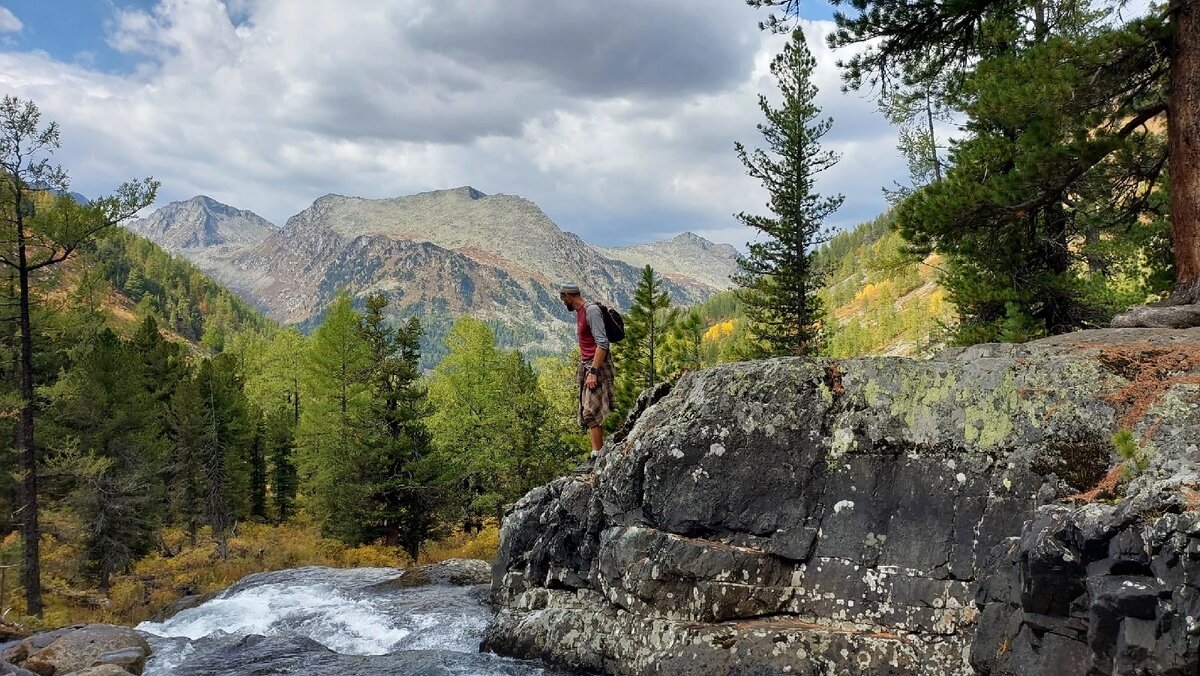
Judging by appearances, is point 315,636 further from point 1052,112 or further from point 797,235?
point 797,235

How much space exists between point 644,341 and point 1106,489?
28.7 meters

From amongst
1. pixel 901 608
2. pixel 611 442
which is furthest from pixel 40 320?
pixel 901 608

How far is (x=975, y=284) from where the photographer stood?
19.7m

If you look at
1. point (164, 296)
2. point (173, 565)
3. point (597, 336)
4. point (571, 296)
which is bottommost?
point (173, 565)

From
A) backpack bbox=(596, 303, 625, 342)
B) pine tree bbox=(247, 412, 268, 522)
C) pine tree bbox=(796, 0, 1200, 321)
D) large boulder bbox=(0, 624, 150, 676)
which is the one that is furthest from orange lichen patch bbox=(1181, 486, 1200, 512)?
pine tree bbox=(247, 412, 268, 522)

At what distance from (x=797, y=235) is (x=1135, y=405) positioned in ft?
79.7

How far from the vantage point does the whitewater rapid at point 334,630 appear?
37.7 ft

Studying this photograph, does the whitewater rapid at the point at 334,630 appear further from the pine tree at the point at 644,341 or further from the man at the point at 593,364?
the pine tree at the point at 644,341

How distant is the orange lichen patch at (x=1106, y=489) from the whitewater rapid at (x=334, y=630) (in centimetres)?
769

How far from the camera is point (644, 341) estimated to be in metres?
35.8

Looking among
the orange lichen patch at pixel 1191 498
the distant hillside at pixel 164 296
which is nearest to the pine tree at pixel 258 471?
the orange lichen patch at pixel 1191 498

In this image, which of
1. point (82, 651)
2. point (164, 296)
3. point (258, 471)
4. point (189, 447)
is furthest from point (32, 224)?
point (164, 296)

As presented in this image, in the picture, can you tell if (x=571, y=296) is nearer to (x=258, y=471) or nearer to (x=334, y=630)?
(x=334, y=630)

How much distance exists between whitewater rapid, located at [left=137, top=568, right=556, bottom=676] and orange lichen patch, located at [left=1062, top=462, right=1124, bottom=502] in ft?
25.2
